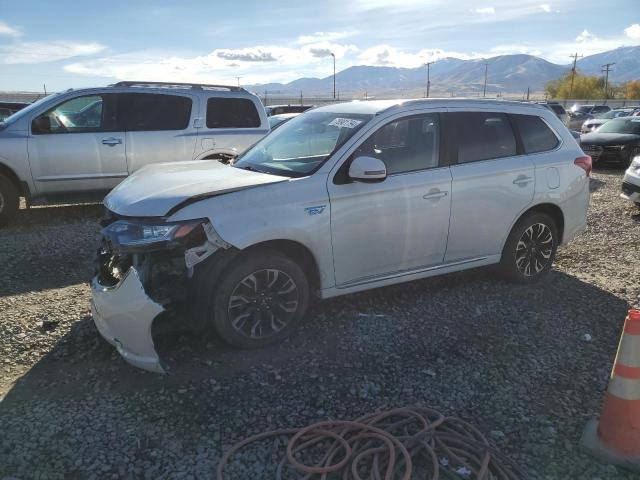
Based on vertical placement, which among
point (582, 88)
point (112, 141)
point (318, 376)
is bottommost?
point (318, 376)

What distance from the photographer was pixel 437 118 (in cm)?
458

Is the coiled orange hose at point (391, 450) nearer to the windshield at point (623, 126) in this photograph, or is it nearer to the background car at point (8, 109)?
the background car at point (8, 109)

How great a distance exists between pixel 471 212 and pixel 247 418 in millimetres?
2669

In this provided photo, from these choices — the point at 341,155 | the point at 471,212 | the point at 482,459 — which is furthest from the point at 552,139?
the point at 482,459

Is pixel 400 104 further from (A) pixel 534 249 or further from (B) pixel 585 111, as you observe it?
(B) pixel 585 111

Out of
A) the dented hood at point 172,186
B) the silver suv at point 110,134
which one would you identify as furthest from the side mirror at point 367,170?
the silver suv at point 110,134

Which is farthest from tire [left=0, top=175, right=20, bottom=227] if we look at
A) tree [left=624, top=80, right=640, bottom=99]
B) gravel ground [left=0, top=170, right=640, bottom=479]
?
tree [left=624, top=80, right=640, bottom=99]

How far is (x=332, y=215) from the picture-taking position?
12.9 ft

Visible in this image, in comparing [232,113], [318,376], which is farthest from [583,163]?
[232,113]

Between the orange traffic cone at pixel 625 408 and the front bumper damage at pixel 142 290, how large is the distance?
7.85ft

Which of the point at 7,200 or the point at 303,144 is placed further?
the point at 7,200

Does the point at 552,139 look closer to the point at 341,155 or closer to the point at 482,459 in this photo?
the point at 341,155

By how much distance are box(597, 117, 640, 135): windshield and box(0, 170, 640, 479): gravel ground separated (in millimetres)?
11885

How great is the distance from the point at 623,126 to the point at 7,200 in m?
15.7
